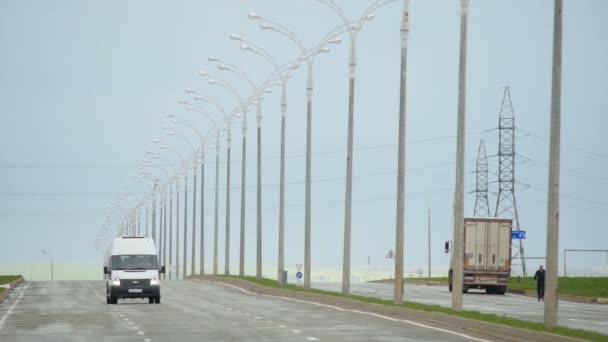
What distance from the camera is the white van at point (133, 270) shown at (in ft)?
175

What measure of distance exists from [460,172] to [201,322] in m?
8.32

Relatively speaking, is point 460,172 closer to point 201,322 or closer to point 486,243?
point 201,322

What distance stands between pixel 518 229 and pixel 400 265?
3998 cm

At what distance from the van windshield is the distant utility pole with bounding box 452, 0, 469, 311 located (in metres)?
17.8

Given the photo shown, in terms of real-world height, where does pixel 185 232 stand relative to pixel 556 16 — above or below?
below

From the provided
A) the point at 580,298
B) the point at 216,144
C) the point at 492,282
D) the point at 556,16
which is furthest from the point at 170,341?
the point at 216,144

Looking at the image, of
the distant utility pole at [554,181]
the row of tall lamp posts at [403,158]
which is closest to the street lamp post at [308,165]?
the row of tall lamp posts at [403,158]

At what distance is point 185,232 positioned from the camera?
121 meters

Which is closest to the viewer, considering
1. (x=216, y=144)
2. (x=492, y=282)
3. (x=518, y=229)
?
(x=492, y=282)

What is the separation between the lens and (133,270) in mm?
54125

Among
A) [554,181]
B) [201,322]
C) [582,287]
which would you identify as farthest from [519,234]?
[554,181]

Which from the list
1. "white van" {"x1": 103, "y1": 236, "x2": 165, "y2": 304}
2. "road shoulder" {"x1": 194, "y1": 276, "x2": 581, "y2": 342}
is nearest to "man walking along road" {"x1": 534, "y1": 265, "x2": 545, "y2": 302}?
"road shoulder" {"x1": 194, "y1": 276, "x2": 581, "y2": 342}

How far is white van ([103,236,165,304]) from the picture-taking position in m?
53.3

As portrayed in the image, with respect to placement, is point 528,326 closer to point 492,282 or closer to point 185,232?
point 492,282
